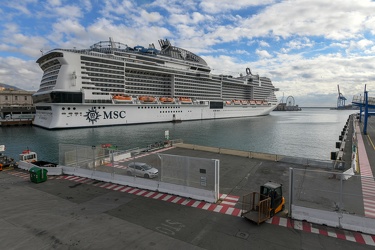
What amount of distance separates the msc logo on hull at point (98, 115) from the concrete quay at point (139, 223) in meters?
46.9

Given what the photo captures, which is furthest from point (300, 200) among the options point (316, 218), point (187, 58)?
point (187, 58)

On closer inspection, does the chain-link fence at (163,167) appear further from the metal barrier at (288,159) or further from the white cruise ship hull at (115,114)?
the white cruise ship hull at (115,114)

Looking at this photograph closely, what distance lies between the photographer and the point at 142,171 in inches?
553

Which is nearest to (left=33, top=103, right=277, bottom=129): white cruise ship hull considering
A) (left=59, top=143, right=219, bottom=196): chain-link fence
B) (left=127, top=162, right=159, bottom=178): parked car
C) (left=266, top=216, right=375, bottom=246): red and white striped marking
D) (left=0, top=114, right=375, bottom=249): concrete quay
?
(left=59, top=143, right=219, bottom=196): chain-link fence

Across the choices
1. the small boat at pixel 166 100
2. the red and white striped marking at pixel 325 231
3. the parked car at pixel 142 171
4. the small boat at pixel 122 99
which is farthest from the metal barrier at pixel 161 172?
the small boat at pixel 166 100

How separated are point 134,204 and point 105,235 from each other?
277cm

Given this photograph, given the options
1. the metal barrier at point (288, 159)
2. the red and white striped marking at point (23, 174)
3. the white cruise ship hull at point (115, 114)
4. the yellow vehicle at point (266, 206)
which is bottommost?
the red and white striped marking at point (23, 174)

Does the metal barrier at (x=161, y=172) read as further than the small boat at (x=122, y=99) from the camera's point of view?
No

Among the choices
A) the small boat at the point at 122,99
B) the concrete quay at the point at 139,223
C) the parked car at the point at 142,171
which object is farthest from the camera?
the small boat at the point at 122,99

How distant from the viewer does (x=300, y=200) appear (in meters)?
9.75

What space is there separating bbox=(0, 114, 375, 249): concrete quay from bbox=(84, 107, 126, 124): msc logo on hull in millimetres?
46857

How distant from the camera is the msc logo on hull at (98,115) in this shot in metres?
58.0

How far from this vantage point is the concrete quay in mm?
7785

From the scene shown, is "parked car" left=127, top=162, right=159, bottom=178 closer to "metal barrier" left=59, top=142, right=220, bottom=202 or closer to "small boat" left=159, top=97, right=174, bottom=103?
"metal barrier" left=59, top=142, right=220, bottom=202
